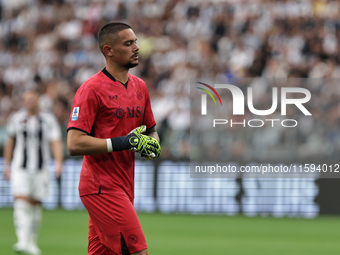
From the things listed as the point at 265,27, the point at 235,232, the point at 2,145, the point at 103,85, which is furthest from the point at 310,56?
the point at 103,85

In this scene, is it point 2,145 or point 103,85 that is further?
point 2,145

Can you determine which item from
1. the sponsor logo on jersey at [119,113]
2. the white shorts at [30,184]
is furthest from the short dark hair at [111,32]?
the white shorts at [30,184]

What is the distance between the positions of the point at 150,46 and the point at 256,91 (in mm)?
4901

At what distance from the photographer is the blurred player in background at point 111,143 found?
424cm

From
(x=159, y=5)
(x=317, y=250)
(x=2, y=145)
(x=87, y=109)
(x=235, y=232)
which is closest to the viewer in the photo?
(x=87, y=109)

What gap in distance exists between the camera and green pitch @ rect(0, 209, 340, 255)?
874cm

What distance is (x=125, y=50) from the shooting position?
4.45 meters

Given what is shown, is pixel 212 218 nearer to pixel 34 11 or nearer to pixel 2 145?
pixel 2 145

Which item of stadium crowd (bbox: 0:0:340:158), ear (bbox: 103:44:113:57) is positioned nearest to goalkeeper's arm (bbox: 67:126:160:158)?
ear (bbox: 103:44:113:57)

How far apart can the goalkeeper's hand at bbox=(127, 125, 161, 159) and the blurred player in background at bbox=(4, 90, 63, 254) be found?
443 cm

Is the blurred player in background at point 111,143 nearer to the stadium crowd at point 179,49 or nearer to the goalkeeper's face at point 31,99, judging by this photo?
the goalkeeper's face at point 31,99

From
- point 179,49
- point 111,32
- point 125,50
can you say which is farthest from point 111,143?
point 179,49

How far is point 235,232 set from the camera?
10508 millimetres

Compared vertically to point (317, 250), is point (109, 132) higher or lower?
higher
